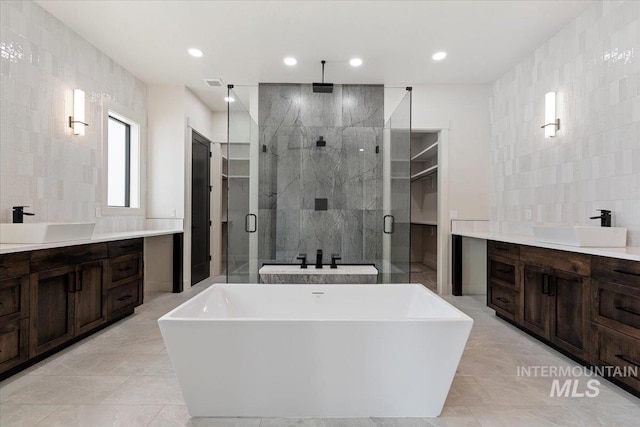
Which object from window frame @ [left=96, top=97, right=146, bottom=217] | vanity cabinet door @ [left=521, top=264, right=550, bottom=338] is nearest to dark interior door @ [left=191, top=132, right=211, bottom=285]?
window frame @ [left=96, top=97, right=146, bottom=217]

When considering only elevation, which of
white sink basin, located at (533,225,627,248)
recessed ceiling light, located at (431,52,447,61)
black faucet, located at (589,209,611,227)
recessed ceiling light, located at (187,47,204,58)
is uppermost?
recessed ceiling light, located at (187,47,204,58)

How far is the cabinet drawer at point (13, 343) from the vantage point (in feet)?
6.71

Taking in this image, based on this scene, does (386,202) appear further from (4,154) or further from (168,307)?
(4,154)

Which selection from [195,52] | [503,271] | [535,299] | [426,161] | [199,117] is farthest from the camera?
[426,161]

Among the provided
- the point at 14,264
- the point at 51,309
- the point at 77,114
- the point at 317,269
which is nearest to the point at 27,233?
the point at 14,264

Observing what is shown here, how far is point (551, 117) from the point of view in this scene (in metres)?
3.24

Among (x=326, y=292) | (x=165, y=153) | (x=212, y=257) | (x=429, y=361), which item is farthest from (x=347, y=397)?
(x=212, y=257)

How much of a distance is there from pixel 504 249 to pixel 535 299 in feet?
1.98

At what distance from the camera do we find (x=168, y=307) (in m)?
3.80

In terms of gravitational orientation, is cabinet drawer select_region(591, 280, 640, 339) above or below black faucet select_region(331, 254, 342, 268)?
below

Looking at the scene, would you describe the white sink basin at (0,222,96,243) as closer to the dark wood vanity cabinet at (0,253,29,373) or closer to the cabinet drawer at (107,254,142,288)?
the dark wood vanity cabinet at (0,253,29,373)

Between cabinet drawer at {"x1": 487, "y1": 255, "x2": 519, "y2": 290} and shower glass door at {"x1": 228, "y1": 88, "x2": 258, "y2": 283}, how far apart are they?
2466 mm

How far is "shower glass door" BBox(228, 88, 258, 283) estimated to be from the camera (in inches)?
127

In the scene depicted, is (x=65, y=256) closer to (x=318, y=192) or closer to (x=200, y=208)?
(x=318, y=192)
